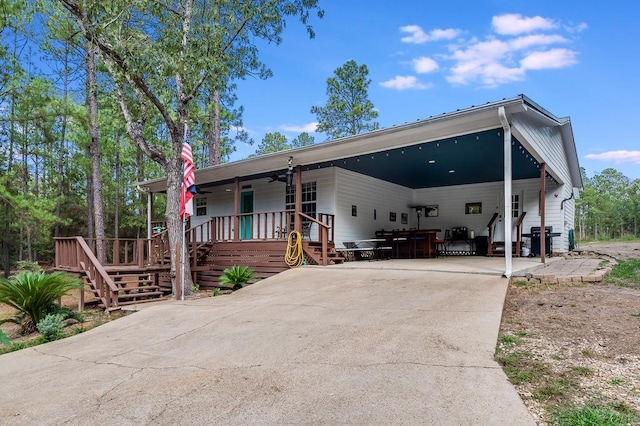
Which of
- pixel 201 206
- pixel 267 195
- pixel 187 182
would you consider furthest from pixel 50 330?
pixel 201 206

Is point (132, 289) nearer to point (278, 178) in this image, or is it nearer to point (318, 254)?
point (318, 254)

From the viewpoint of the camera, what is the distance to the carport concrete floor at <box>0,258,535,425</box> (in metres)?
2.33

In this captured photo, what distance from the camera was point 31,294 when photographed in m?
5.82

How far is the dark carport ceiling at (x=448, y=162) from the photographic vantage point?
311 inches

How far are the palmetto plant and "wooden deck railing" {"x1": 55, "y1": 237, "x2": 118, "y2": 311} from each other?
0.85 meters

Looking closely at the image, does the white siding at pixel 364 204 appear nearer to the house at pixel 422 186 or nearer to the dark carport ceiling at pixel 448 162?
the house at pixel 422 186

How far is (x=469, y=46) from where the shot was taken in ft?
53.1

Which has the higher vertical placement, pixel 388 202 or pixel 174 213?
pixel 388 202

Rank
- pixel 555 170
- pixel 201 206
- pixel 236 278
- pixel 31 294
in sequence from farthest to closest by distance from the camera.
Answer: pixel 201 206, pixel 555 170, pixel 236 278, pixel 31 294

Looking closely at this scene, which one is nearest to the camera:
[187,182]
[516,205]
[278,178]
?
[187,182]

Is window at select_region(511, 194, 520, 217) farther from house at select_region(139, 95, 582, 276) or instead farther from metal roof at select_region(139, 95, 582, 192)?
metal roof at select_region(139, 95, 582, 192)

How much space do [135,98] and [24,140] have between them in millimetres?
10366

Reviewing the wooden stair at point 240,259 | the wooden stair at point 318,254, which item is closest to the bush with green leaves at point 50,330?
the wooden stair at point 240,259

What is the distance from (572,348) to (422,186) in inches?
431
